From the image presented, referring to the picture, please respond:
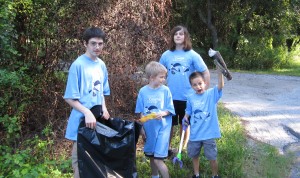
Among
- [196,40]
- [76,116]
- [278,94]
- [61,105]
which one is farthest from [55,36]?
[196,40]

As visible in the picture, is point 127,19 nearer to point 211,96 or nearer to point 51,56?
point 51,56

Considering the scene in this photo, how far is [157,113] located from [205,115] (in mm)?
582

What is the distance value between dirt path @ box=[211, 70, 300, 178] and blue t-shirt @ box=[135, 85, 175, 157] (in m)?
1.85

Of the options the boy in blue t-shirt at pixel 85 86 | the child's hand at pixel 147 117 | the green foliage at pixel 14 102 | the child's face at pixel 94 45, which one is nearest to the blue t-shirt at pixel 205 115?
the child's hand at pixel 147 117

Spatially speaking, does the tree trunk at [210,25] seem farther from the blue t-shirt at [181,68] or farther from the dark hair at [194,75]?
the dark hair at [194,75]

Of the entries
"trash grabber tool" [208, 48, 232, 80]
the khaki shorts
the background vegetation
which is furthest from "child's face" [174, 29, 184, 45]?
the background vegetation

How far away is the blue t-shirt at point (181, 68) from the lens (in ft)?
15.0

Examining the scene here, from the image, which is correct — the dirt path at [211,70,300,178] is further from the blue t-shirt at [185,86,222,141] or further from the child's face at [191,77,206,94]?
the child's face at [191,77,206,94]

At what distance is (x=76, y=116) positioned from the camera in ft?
11.5

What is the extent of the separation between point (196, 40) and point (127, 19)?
11.8m

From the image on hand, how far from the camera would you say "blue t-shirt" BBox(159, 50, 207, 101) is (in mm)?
4570

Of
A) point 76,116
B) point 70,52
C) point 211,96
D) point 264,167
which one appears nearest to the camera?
point 76,116

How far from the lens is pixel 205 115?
4.25 metres

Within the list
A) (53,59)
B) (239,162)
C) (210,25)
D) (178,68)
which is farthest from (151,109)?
(210,25)
